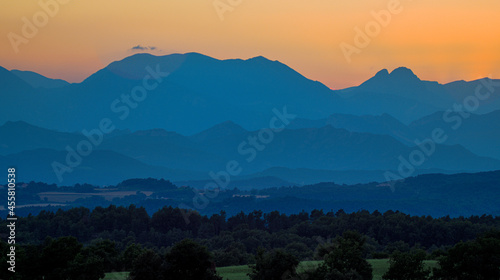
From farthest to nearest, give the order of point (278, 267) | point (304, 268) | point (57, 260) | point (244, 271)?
point (244, 271) → point (57, 260) → point (304, 268) → point (278, 267)

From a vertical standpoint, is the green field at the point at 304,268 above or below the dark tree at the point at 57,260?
below

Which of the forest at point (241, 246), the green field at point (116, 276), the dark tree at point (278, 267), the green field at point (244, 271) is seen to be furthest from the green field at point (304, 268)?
the green field at point (116, 276)

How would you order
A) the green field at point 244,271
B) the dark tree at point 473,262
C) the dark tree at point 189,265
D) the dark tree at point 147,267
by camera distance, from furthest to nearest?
1. the green field at point 244,271
2. the dark tree at point 189,265
3. the dark tree at point 147,267
4. the dark tree at point 473,262

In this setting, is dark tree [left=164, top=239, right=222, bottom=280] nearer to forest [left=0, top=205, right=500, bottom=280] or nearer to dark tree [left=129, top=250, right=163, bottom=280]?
forest [left=0, top=205, right=500, bottom=280]

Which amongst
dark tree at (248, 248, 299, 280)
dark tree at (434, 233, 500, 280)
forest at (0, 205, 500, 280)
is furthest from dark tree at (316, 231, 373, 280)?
dark tree at (434, 233, 500, 280)

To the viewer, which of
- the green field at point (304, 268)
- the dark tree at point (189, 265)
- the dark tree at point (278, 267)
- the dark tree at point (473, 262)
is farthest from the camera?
the green field at point (304, 268)

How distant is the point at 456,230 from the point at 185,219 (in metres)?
55.9

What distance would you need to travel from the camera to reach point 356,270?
1943 inches

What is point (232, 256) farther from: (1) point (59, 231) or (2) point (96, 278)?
(1) point (59, 231)

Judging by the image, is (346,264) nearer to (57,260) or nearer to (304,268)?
(304,268)

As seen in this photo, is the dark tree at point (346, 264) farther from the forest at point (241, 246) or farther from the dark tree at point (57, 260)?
the dark tree at point (57, 260)

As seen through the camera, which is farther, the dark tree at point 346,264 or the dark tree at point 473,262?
the dark tree at point 473,262

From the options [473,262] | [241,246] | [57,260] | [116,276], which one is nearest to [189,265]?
[116,276]

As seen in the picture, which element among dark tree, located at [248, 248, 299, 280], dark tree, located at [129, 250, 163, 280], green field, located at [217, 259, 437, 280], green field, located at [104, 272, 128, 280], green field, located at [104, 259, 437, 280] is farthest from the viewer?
green field, located at [104, 272, 128, 280]
